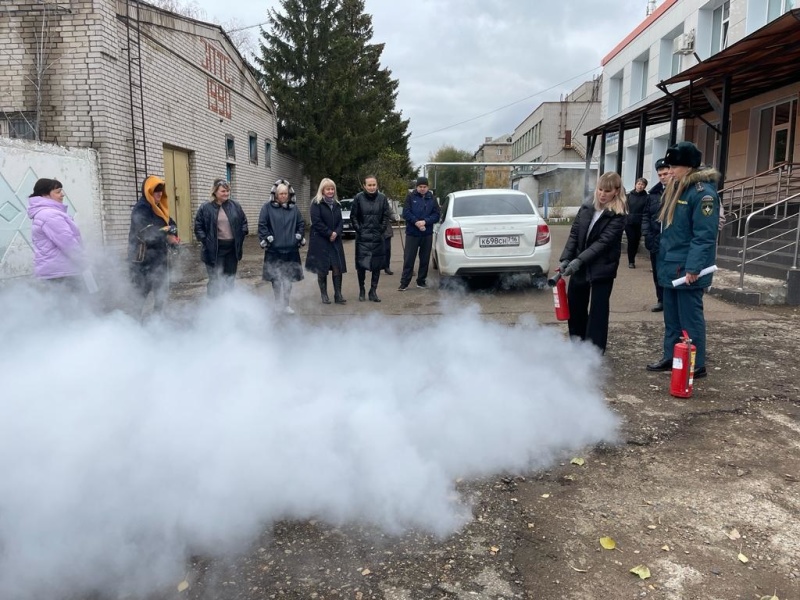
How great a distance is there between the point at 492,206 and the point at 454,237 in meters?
1.09

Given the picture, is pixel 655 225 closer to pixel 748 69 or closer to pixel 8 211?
A: pixel 748 69

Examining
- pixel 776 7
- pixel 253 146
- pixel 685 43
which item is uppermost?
pixel 685 43

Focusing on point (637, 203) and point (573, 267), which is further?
point (637, 203)

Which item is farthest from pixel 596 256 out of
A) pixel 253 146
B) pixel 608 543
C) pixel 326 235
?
pixel 253 146

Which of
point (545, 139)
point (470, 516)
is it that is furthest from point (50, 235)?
point (545, 139)

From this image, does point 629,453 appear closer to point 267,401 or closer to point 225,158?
point 267,401

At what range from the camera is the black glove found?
4.89 meters

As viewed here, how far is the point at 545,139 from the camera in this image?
57344 mm

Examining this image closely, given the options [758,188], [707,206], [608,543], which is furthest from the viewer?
[758,188]

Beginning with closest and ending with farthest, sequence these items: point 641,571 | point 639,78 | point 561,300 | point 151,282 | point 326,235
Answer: point 641,571, point 561,300, point 151,282, point 326,235, point 639,78

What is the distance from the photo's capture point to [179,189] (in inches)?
563

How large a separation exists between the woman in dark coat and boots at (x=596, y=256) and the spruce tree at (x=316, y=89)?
21631 mm

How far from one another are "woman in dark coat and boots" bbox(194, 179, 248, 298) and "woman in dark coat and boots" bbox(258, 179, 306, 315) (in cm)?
30

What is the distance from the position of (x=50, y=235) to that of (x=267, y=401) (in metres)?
3.09
